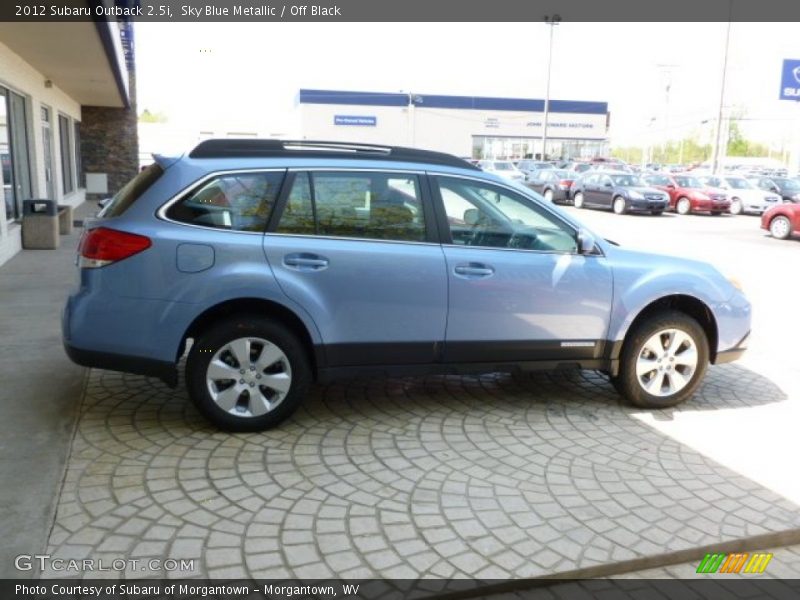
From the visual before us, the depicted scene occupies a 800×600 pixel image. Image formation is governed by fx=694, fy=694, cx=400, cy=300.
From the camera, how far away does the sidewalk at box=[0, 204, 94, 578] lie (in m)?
3.28

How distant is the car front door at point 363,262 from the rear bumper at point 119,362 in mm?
903

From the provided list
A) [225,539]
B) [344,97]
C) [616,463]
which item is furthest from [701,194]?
[344,97]

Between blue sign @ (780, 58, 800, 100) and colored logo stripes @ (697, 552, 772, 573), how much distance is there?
114 feet

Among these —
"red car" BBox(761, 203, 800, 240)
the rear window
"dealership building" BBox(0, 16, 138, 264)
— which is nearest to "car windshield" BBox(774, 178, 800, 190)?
"red car" BBox(761, 203, 800, 240)

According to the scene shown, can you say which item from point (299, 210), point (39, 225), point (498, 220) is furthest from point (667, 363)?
point (39, 225)

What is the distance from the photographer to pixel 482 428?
4648mm

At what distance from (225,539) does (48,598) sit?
29.5 inches

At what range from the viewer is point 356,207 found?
4.55m

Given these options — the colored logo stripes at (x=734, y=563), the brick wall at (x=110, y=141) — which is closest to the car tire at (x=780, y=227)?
the colored logo stripes at (x=734, y=563)

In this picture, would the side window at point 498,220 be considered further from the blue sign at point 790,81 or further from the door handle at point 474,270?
the blue sign at point 790,81

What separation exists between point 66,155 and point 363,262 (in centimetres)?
1893

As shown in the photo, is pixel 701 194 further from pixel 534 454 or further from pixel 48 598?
pixel 48 598

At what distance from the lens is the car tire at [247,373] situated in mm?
4246

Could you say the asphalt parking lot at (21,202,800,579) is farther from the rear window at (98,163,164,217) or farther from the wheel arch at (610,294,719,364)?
the rear window at (98,163,164,217)
